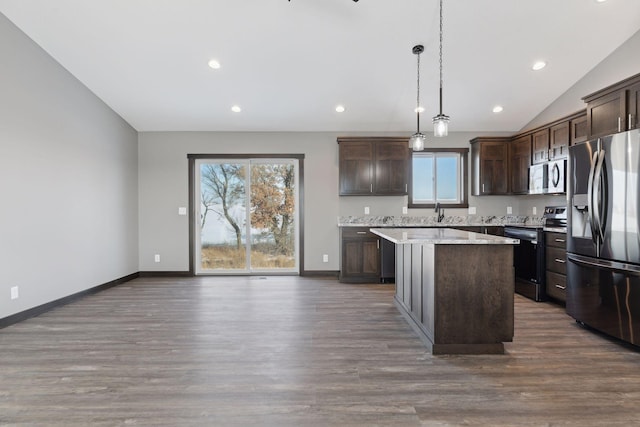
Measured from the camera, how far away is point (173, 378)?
83.0 inches

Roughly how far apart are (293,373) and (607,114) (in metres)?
3.69

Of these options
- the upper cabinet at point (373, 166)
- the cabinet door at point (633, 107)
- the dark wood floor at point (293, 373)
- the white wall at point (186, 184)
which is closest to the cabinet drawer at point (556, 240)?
the dark wood floor at point (293, 373)

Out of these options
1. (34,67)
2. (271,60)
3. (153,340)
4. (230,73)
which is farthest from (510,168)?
(34,67)

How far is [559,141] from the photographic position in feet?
13.3

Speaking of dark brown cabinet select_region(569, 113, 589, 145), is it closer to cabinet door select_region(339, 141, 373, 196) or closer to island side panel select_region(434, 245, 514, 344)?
island side panel select_region(434, 245, 514, 344)

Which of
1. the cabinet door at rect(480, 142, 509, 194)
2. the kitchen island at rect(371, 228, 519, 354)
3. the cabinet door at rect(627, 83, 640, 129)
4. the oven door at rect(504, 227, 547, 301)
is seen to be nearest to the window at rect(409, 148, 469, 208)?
the cabinet door at rect(480, 142, 509, 194)

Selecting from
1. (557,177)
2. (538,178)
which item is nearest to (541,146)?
(538,178)

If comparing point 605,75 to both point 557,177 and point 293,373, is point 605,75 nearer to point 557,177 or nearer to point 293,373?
point 557,177

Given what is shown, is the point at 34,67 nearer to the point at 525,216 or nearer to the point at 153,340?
the point at 153,340

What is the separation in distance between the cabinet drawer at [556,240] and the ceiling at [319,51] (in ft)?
6.87

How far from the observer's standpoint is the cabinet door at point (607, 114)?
2.82 meters

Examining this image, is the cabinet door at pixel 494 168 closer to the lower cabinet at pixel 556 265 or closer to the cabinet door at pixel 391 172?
the cabinet door at pixel 391 172

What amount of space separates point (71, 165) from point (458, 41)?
16.4ft

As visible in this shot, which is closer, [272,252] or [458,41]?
[458,41]
